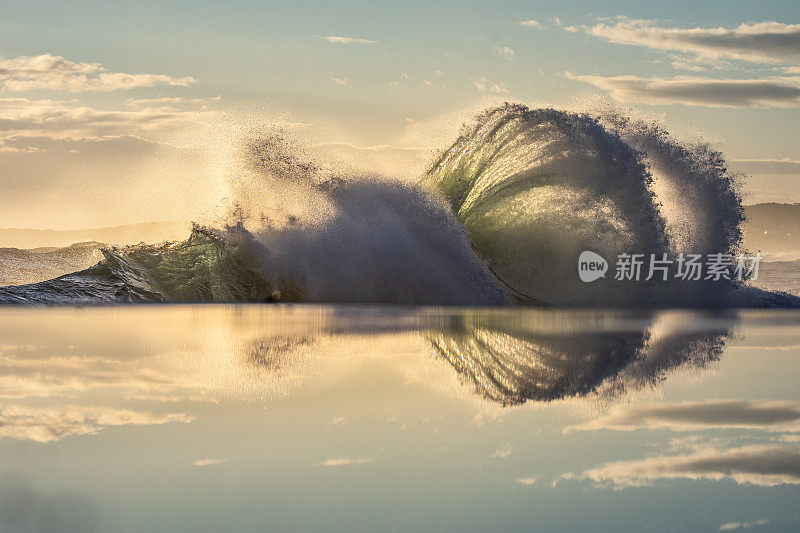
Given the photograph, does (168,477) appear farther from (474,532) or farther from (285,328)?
(285,328)

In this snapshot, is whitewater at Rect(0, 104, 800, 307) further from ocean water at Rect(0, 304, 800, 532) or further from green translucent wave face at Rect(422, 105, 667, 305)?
ocean water at Rect(0, 304, 800, 532)

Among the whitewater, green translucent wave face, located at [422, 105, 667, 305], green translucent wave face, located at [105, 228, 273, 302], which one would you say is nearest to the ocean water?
the whitewater

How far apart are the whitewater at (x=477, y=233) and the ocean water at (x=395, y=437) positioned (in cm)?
872

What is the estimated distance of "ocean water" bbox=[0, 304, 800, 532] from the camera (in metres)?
2.90

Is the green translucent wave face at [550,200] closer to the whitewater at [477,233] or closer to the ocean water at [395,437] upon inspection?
the whitewater at [477,233]

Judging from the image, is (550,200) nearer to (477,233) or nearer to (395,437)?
(477,233)

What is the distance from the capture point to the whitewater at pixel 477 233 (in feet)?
55.3

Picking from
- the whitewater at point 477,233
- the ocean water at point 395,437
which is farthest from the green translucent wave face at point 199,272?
the ocean water at point 395,437

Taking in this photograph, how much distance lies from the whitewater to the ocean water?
872 centimetres

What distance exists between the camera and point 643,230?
1805 cm

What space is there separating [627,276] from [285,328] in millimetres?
9524

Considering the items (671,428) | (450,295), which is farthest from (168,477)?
(450,295)

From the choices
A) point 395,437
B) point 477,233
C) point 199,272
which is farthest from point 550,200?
point 395,437

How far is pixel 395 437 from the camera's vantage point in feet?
12.8
